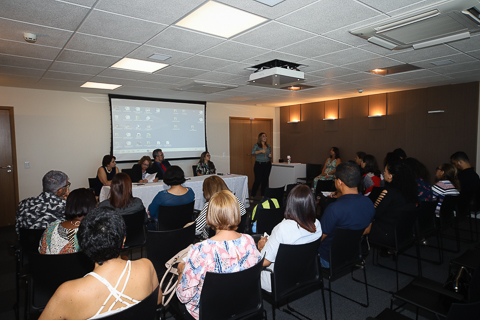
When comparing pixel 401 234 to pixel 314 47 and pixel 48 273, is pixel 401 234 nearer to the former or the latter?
pixel 314 47

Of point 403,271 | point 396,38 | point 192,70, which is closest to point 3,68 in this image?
point 192,70

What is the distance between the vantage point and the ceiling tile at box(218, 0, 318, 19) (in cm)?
226

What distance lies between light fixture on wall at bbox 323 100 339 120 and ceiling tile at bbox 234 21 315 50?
205 inches

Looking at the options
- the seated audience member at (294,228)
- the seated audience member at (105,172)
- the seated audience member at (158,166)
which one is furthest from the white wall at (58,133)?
the seated audience member at (294,228)

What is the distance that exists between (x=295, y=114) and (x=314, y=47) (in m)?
5.86

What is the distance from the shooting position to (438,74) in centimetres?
492

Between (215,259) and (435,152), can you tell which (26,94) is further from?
(435,152)

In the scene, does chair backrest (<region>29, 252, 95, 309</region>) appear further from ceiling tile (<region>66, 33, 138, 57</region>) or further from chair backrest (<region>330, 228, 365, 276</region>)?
ceiling tile (<region>66, 33, 138, 57</region>)

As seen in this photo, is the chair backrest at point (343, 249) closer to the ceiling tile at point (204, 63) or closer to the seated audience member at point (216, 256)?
the seated audience member at point (216, 256)

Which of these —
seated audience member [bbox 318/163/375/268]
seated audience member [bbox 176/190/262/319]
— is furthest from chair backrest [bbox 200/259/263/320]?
seated audience member [bbox 318/163/375/268]

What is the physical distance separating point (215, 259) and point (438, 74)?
17.1 ft

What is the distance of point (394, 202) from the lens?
123 inches

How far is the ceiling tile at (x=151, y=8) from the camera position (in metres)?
2.23

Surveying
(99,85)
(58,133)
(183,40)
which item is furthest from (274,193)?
(58,133)
